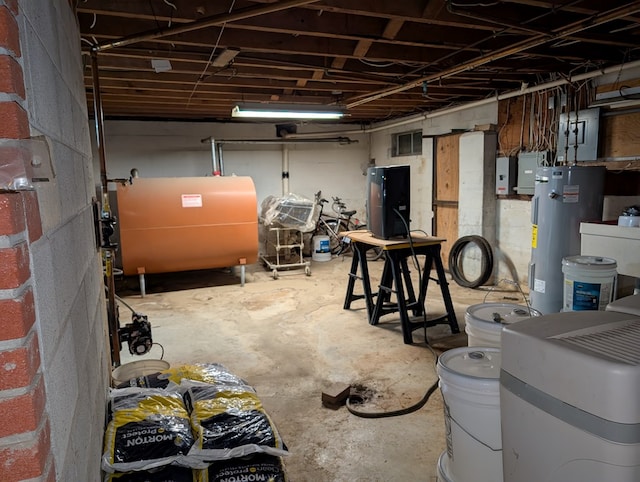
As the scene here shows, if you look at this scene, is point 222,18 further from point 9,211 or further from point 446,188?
point 446,188

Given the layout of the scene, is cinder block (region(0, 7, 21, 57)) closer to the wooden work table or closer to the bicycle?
the wooden work table

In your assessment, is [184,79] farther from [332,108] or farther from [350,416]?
[350,416]

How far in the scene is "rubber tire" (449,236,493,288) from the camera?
4.98 metres

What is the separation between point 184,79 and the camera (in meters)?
3.88

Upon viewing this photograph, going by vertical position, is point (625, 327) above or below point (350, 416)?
above

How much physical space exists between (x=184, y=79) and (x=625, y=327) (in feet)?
12.6

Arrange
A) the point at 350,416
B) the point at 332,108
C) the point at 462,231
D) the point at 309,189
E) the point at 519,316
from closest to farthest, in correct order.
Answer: the point at 519,316 → the point at 350,416 → the point at 332,108 → the point at 462,231 → the point at 309,189

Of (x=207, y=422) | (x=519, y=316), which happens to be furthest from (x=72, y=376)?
(x=519, y=316)

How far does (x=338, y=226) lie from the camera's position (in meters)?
7.21

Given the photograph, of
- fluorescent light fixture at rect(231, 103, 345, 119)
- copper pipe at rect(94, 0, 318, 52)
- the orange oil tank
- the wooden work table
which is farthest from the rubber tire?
copper pipe at rect(94, 0, 318, 52)

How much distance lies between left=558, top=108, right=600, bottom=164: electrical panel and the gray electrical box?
692 millimetres

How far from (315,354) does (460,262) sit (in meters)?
2.80

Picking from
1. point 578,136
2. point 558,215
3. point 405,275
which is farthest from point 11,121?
point 578,136

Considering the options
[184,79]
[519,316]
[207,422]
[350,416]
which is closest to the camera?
[207,422]
